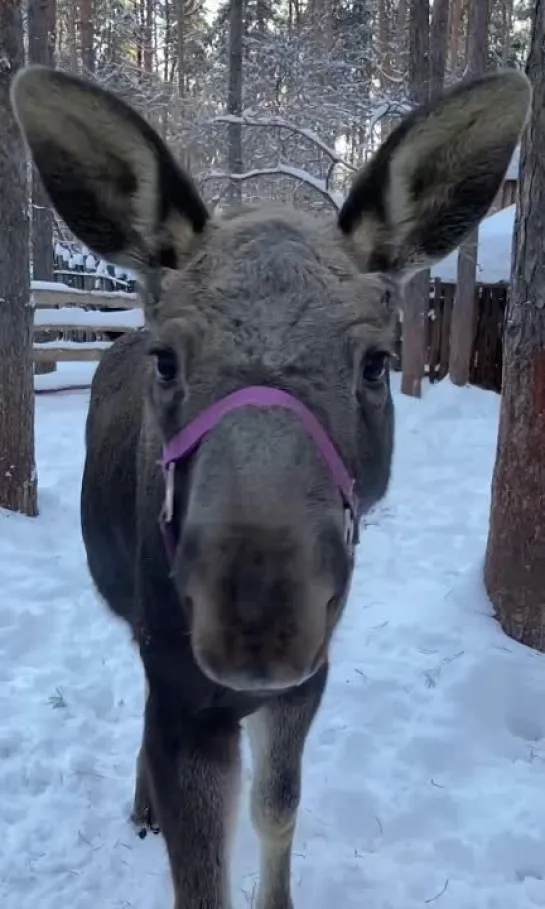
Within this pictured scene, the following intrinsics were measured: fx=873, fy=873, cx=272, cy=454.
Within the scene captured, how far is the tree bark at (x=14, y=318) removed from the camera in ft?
21.9

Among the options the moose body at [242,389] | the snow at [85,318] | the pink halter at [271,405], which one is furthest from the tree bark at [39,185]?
the pink halter at [271,405]

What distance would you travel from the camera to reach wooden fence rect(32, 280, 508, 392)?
14500 mm

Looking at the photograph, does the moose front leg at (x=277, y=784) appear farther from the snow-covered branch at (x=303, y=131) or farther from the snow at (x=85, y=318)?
the snow at (x=85, y=318)

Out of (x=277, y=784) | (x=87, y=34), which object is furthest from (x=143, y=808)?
(x=87, y=34)

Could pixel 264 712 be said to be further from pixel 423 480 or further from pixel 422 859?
pixel 423 480

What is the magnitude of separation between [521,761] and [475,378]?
1361 cm

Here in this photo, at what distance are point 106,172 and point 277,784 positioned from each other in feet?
6.98

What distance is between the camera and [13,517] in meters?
6.97

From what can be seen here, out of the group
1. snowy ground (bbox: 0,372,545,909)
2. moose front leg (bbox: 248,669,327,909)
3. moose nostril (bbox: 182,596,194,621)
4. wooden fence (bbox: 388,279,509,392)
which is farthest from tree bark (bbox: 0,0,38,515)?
wooden fence (bbox: 388,279,509,392)

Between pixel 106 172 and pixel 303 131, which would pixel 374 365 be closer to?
pixel 106 172

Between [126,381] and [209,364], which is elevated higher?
[209,364]

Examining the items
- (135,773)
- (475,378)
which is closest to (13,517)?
(135,773)

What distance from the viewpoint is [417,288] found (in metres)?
13.5

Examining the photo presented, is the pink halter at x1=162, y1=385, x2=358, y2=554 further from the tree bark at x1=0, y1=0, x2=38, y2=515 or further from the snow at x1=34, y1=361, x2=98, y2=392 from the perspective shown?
the snow at x1=34, y1=361, x2=98, y2=392
